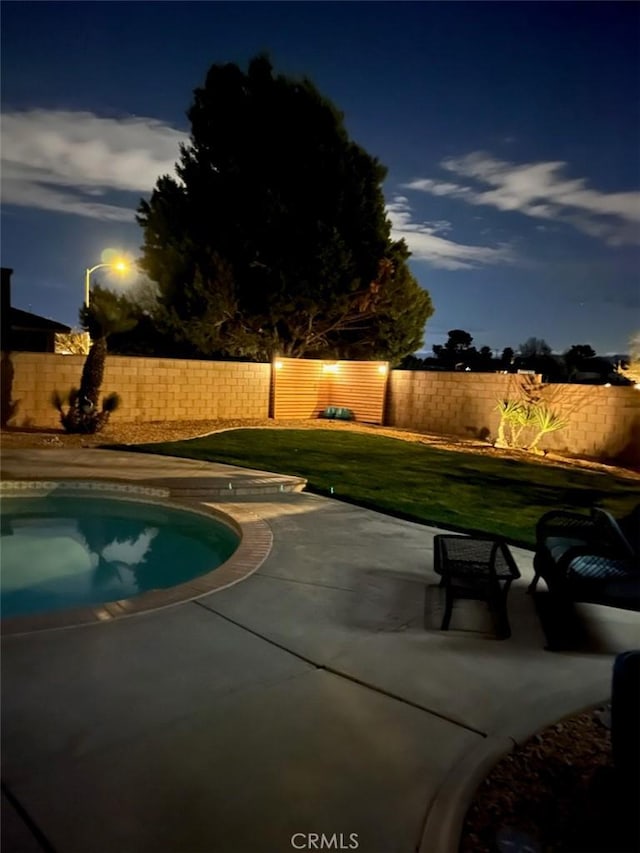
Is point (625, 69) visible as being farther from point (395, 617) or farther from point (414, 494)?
point (414, 494)

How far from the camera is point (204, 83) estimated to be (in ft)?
64.0

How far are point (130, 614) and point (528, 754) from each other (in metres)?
2.63

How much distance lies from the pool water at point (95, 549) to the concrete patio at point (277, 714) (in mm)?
1758

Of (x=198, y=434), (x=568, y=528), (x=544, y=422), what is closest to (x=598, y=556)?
(x=568, y=528)

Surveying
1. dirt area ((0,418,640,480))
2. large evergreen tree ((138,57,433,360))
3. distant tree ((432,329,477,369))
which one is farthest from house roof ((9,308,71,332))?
distant tree ((432,329,477,369))

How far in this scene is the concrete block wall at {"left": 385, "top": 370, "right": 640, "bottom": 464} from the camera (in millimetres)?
12648

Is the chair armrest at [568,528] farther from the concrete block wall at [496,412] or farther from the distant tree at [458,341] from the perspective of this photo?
the distant tree at [458,341]

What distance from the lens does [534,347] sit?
50.9 m

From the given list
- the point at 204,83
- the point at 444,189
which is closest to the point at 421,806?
the point at 204,83

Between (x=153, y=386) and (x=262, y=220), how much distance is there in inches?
284

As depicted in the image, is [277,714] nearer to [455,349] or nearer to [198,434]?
[198,434]

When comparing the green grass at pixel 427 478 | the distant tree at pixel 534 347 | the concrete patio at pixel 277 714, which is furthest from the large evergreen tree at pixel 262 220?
the distant tree at pixel 534 347

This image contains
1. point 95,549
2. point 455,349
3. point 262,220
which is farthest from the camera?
point 455,349

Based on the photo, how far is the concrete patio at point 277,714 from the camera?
209 cm
